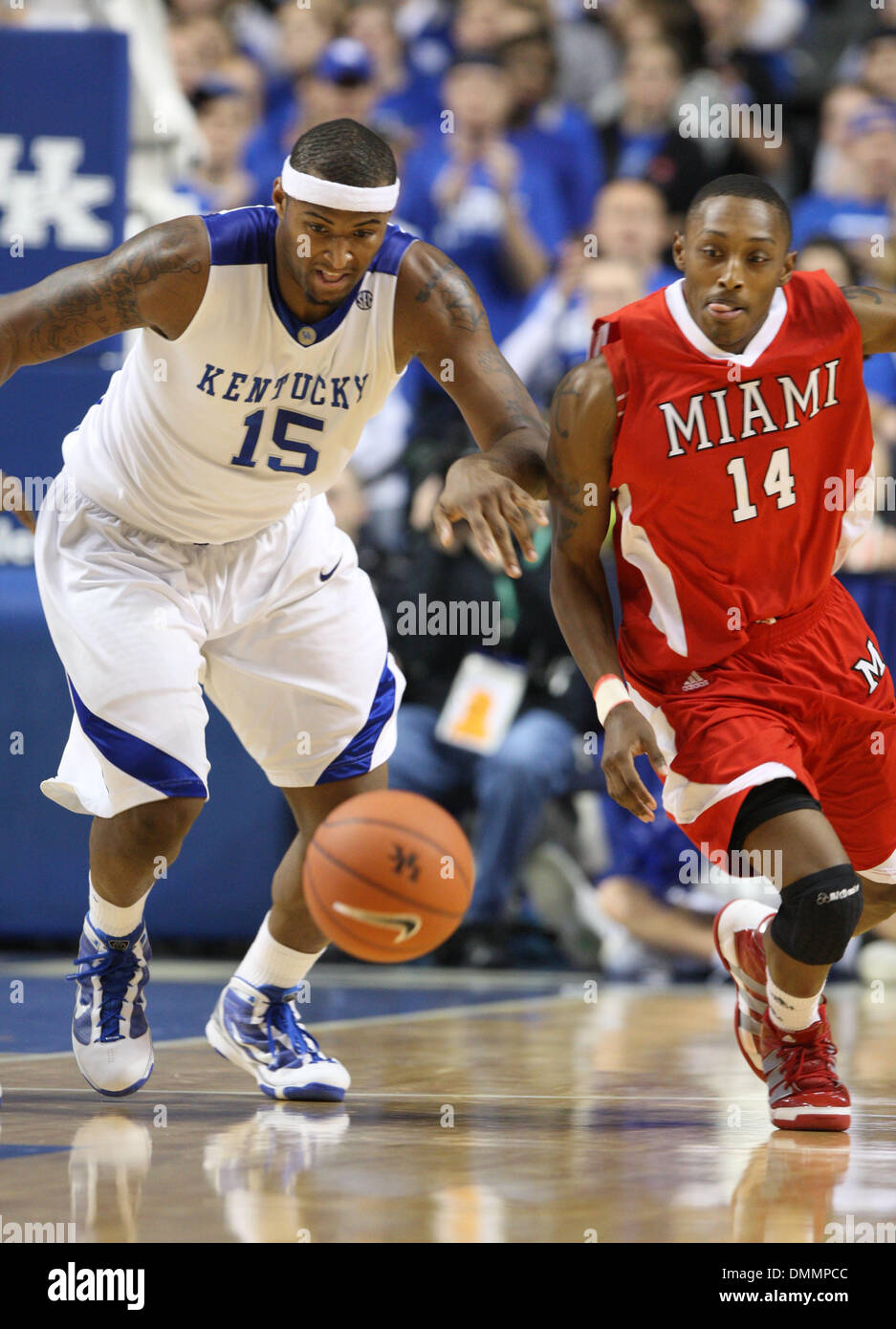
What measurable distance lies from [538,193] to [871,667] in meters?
7.08

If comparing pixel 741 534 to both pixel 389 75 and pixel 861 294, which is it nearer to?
pixel 861 294

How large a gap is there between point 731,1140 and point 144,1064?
1.41m

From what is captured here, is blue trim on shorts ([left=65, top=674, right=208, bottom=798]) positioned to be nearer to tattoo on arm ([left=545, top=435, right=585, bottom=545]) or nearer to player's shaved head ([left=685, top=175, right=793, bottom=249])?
tattoo on arm ([left=545, top=435, right=585, bottom=545])

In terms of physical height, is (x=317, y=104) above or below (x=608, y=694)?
above

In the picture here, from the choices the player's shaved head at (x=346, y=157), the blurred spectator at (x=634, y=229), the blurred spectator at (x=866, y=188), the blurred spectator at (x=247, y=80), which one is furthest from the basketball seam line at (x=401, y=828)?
the blurred spectator at (x=247, y=80)

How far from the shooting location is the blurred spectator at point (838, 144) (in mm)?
10094

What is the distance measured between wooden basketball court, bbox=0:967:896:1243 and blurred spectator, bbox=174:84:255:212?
6.37 m

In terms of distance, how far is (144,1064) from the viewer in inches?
164

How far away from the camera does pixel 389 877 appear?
358 cm

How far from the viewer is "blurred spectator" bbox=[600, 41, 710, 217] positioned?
417 inches

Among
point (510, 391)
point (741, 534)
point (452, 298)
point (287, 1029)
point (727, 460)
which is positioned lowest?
point (287, 1029)

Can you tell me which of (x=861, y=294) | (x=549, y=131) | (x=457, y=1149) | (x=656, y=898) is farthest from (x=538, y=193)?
(x=457, y=1149)

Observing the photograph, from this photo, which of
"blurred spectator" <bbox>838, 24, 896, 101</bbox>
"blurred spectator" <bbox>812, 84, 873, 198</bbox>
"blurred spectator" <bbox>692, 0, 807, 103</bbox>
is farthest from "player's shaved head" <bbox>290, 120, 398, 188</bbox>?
"blurred spectator" <bbox>692, 0, 807, 103</bbox>

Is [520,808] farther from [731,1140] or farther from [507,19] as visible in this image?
[507,19]
